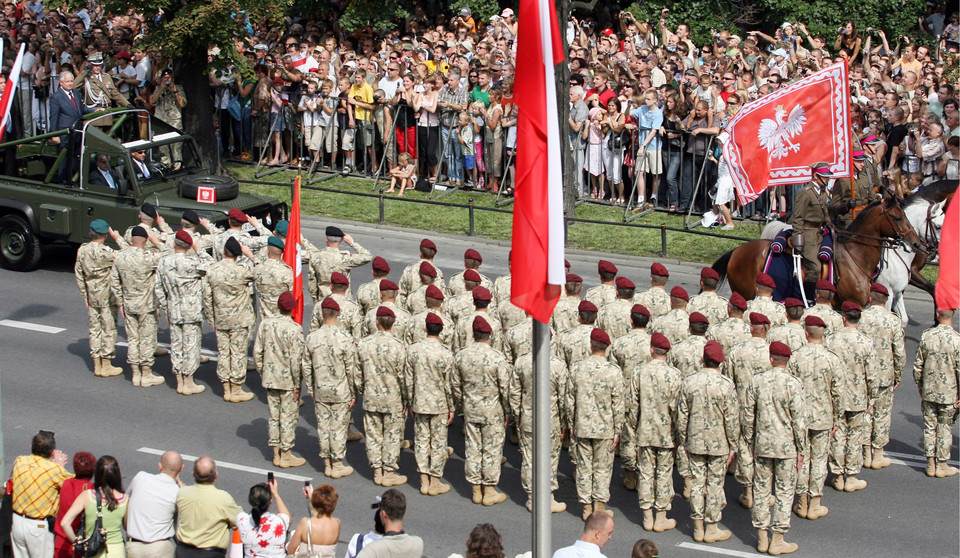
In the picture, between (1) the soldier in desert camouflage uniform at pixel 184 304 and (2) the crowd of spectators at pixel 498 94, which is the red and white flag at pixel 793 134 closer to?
(2) the crowd of spectators at pixel 498 94

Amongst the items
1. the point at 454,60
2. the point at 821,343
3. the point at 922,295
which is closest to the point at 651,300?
the point at 821,343

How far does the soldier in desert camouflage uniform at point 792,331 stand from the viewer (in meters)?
12.5

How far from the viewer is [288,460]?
12.8m

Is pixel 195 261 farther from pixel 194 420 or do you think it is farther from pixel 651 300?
pixel 651 300

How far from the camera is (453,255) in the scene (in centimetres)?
2058

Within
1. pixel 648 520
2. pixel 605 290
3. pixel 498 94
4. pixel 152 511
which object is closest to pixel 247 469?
pixel 152 511

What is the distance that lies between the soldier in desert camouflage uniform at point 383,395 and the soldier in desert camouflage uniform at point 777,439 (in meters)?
3.41

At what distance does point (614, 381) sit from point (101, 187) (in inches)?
395

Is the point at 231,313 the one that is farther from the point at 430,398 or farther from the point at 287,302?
A: the point at 430,398

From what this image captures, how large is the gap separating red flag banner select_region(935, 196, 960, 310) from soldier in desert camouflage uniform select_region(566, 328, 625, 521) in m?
2.89

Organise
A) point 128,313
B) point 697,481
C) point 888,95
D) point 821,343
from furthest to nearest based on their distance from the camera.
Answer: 1. point 888,95
2. point 128,313
3. point 821,343
4. point 697,481

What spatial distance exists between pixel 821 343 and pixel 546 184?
563 cm

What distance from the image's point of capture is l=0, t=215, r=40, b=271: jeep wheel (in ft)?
61.6

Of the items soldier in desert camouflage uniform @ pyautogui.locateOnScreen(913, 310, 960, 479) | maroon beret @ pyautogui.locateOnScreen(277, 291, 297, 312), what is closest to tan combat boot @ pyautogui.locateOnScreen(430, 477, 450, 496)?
maroon beret @ pyautogui.locateOnScreen(277, 291, 297, 312)
